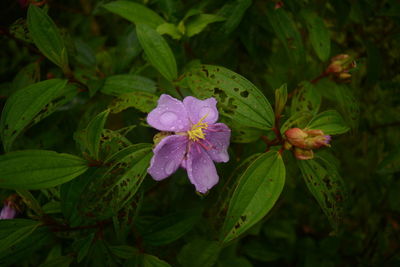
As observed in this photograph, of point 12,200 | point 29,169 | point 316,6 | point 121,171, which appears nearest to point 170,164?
point 121,171

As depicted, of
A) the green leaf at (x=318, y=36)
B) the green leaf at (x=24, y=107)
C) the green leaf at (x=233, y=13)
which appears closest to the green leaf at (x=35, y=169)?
the green leaf at (x=24, y=107)

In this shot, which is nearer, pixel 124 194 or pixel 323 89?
pixel 124 194

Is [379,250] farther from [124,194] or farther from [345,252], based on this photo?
[124,194]

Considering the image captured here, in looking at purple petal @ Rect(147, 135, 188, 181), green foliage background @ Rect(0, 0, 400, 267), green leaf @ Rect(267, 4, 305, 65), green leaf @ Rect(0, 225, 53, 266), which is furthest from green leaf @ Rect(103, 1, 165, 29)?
green leaf @ Rect(0, 225, 53, 266)

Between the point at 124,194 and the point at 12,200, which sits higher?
the point at 124,194

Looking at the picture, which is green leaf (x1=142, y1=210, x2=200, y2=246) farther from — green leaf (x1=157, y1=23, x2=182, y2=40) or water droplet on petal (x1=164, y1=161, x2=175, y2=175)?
green leaf (x1=157, y1=23, x2=182, y2=40)

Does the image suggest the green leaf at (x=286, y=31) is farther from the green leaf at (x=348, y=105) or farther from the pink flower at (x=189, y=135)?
the pink flower at (x=189, y=135)
